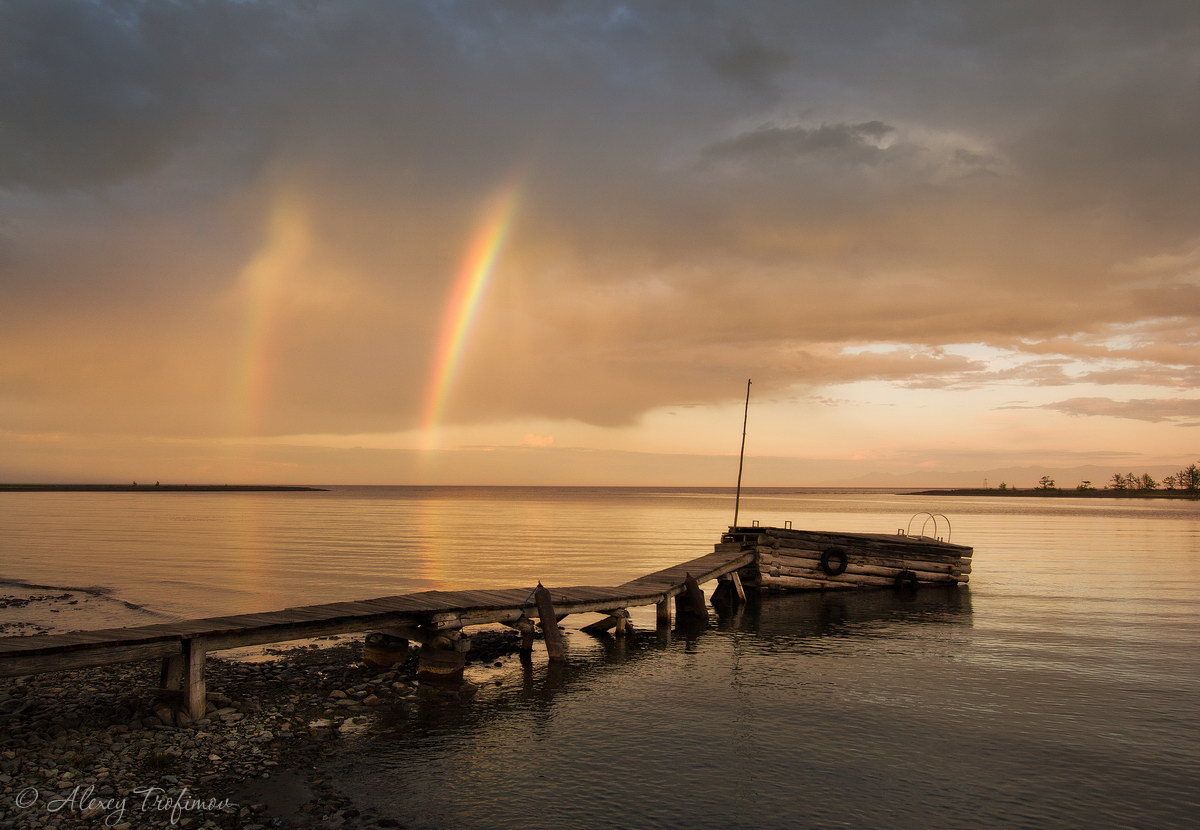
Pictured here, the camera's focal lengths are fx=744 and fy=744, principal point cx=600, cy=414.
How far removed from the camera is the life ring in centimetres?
2952

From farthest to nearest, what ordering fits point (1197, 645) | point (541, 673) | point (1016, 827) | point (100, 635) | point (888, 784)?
point (1197, 645) < point (541, 673) < point (100, 635) < point (888, 784) < point (1016, 827)

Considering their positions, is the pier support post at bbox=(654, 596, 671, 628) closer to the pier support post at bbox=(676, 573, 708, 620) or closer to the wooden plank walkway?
the wooden plank walkway

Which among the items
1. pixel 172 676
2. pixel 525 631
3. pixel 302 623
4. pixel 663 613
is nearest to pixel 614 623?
pixel 663 613

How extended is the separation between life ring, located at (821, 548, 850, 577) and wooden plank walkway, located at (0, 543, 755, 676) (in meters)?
9.34

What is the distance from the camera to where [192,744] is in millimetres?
10977

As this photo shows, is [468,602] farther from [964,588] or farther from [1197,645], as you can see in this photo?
[964,588]

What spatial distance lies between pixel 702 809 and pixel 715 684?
20.0ft

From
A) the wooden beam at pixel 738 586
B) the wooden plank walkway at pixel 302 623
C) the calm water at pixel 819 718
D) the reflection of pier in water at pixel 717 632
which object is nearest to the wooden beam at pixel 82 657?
the wooden plank walkway at pixel 302 623

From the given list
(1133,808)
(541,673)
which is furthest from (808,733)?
(541,673)

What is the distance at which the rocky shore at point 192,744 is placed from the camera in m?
8.94

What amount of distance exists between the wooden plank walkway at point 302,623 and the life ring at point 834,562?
9343 mm

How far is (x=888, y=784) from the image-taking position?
34.4ft

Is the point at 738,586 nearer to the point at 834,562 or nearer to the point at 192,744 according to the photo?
the point at 834,562

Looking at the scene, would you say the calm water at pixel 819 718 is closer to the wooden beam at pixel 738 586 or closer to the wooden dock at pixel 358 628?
the wooden beam at pixel 738 586
